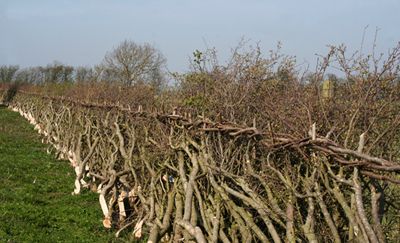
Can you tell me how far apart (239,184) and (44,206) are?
5.16 m

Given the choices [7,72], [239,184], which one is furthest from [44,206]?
[7,72]

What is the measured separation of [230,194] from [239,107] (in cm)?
209

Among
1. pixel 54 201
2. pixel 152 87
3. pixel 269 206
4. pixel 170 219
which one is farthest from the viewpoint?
pixel 152 87

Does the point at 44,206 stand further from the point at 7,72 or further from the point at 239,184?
the point at 7,72

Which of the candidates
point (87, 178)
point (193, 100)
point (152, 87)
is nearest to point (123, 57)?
point (152, 87)

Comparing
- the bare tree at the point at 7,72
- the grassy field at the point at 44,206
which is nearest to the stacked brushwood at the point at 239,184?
the grassy field at the point at 44,206

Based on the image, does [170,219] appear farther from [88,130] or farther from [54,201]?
[88,130]

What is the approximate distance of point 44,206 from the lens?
28.2ft

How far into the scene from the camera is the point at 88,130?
11625 millimetres

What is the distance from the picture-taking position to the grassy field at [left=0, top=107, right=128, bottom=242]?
6.98 meters

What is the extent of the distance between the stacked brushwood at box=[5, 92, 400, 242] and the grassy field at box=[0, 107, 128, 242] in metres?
0.45

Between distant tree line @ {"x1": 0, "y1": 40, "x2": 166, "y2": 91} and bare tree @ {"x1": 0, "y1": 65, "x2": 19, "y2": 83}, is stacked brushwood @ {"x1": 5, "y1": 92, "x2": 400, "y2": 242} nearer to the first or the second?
distant tree line @ {"x1": 0, "y1": 40, "x2": 166, "y2": 91}

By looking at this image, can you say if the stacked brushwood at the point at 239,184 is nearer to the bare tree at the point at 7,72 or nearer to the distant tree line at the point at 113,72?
the distant tree line at the point at 113,72

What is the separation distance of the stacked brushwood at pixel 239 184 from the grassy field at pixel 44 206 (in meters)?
0.45
